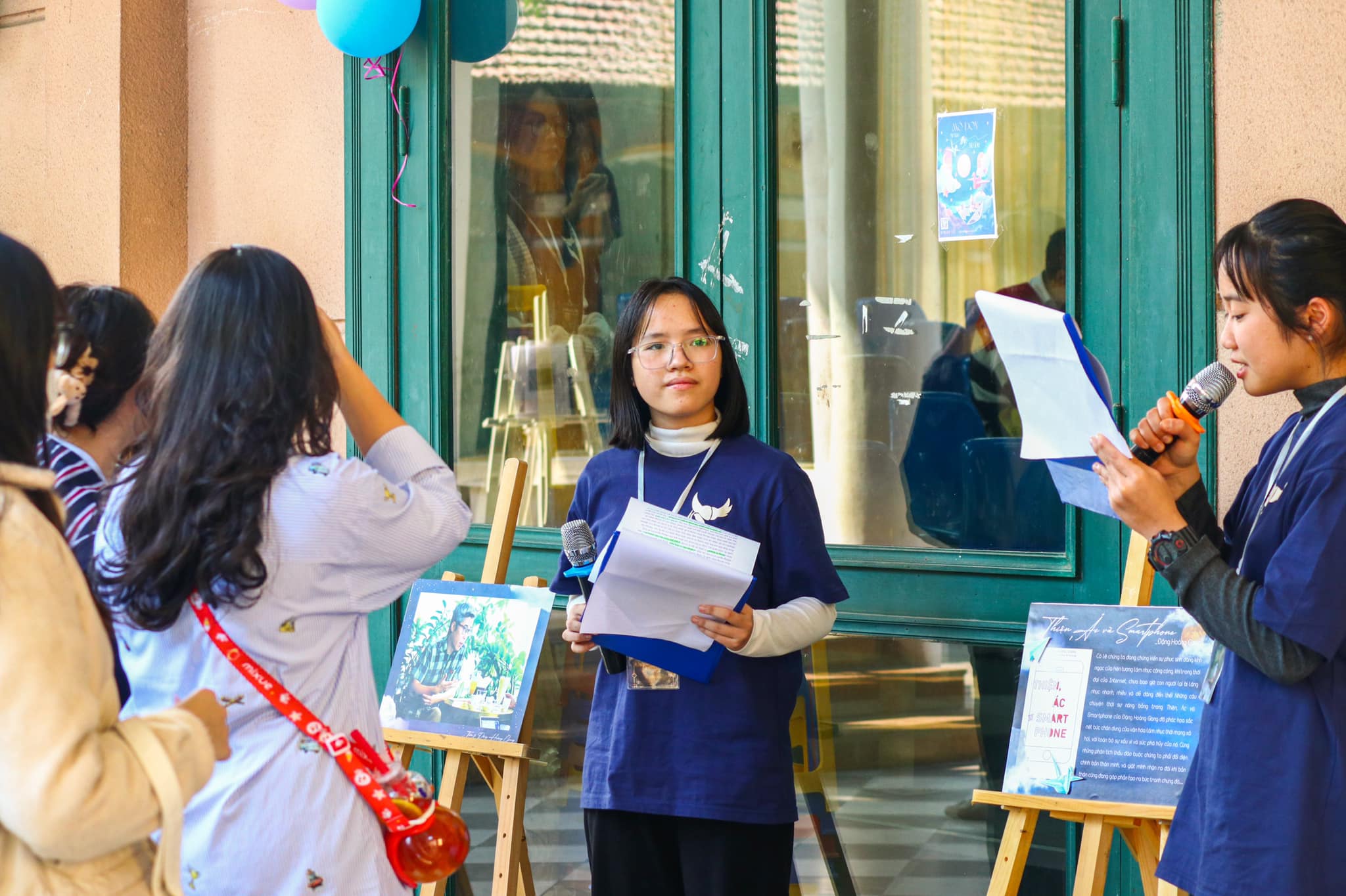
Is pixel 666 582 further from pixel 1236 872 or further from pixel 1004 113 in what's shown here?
pixel 1004 113

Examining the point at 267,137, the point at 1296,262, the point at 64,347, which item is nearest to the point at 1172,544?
the point at 1296,262

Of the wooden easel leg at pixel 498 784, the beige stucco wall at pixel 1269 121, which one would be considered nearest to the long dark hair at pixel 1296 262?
the beige stucco wall at pixel 1269 121

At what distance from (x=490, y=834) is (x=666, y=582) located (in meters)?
2.05

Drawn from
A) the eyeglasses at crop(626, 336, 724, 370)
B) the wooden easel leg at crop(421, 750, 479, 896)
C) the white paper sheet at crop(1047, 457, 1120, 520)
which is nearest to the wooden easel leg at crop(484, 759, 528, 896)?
the wooden easel leg at crop(421, 750, 479, 896)

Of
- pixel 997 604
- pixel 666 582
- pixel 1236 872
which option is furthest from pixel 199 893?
pixel 997 604

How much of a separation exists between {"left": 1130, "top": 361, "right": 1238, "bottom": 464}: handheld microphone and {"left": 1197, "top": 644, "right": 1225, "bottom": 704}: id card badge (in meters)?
0.33

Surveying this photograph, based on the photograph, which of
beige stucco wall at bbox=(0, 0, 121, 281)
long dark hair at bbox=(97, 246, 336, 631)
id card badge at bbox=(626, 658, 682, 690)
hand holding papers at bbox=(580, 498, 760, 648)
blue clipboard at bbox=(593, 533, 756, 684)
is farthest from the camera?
beige stucco wall at bbox=(0, 0, 121, 281)

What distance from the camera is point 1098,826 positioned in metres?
2.34

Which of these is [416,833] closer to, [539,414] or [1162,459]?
[1162,459]

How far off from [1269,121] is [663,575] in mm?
1551

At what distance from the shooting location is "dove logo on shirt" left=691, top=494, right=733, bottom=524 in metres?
2.38

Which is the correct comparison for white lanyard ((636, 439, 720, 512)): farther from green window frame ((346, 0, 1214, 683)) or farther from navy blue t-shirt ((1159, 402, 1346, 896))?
navy blue t-shirt ((1159, 402, 1346, 896))

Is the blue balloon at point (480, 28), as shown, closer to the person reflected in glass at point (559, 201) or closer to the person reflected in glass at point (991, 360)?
the person reflected in glass at point (559, 201)

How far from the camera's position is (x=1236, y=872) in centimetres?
171
